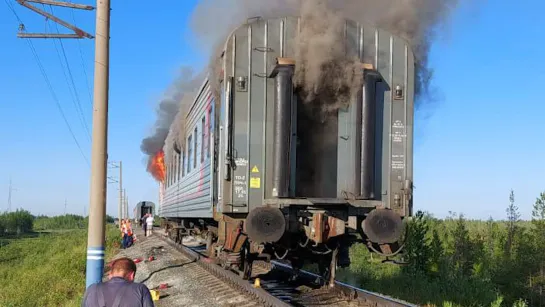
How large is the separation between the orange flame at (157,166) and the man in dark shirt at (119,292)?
2166 centimetres

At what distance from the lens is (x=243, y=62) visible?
343 inches

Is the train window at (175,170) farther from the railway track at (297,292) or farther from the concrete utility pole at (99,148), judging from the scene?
the concrete utility pole at (99,148)

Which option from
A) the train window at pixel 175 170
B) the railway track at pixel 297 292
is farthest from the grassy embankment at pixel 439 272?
the train window at pixel 175 170

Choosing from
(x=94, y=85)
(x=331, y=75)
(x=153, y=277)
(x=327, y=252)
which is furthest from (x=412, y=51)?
(x=153, y=277)

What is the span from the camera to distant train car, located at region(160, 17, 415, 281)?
27.8ft

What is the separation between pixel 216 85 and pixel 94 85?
247 centimetres

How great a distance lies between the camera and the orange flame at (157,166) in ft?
85.4

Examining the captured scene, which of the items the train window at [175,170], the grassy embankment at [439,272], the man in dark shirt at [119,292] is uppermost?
the train window at [175,170]

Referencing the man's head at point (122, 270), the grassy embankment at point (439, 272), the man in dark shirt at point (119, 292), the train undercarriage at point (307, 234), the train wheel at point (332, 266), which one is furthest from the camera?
the grassy embankment at point (439, 272)

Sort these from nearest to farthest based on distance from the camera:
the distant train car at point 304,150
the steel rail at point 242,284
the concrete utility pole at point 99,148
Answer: the concrete utility pole at point 99,148 → the distant train car at point 304,150 → the steel rail at point 242,284

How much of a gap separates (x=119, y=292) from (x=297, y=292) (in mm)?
6971

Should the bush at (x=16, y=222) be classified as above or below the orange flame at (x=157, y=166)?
below

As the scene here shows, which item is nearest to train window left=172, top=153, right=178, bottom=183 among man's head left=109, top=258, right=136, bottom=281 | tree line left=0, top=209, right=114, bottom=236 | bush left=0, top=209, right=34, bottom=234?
man's head left=109, top=258, right=136, bottom=281

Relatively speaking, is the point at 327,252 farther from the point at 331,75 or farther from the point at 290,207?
the point at 331,75
